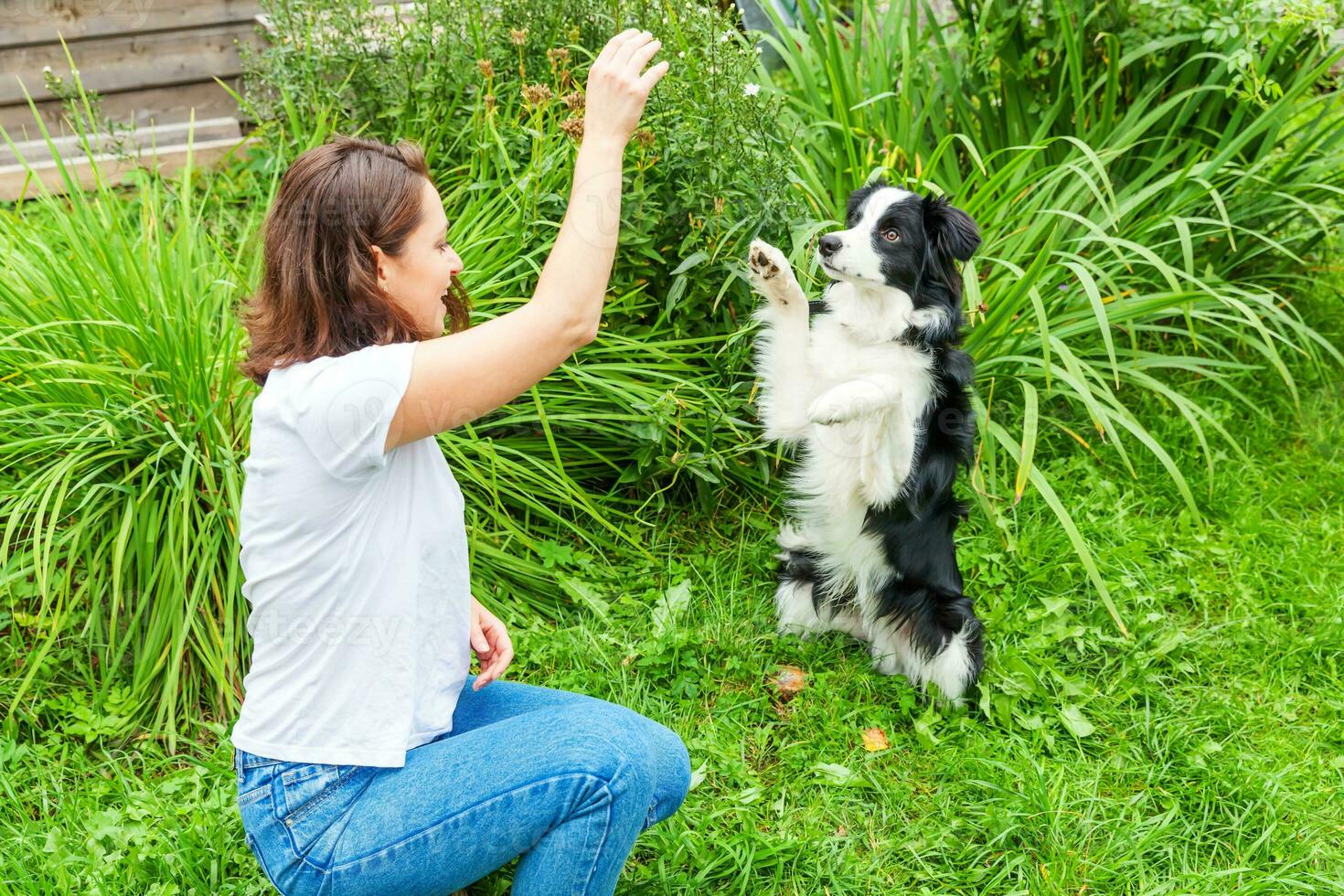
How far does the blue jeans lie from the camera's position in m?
1.61

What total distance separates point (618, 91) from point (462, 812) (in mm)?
1117

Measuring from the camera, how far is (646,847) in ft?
7.35

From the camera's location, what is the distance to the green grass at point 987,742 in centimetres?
219

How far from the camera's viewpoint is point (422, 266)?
5.54 feet

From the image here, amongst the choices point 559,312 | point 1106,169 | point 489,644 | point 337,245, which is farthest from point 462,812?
point 1106,169

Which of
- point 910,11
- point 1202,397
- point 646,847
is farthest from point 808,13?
point 646,847

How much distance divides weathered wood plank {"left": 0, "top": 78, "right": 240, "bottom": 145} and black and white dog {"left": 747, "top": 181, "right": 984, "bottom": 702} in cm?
377

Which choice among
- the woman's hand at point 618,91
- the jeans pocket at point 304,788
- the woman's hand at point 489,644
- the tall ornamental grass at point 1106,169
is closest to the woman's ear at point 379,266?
the woman's hand at point 618,91

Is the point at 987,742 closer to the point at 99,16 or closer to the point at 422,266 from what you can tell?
the point at 422,266

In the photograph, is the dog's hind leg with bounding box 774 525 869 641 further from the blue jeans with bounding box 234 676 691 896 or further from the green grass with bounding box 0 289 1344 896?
the blue jeans with bounding box 234 676 691 896

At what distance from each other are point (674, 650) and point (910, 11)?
273cm

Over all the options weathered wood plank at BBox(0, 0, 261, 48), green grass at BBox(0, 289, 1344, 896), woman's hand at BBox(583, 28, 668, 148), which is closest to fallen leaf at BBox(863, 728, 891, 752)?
green grass at BBox(0, 289, 1344, 896)

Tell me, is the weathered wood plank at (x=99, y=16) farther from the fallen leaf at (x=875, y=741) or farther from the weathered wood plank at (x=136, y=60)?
the fallen leaf at (x=875, y=741)

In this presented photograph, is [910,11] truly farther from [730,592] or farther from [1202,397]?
[730,592]
